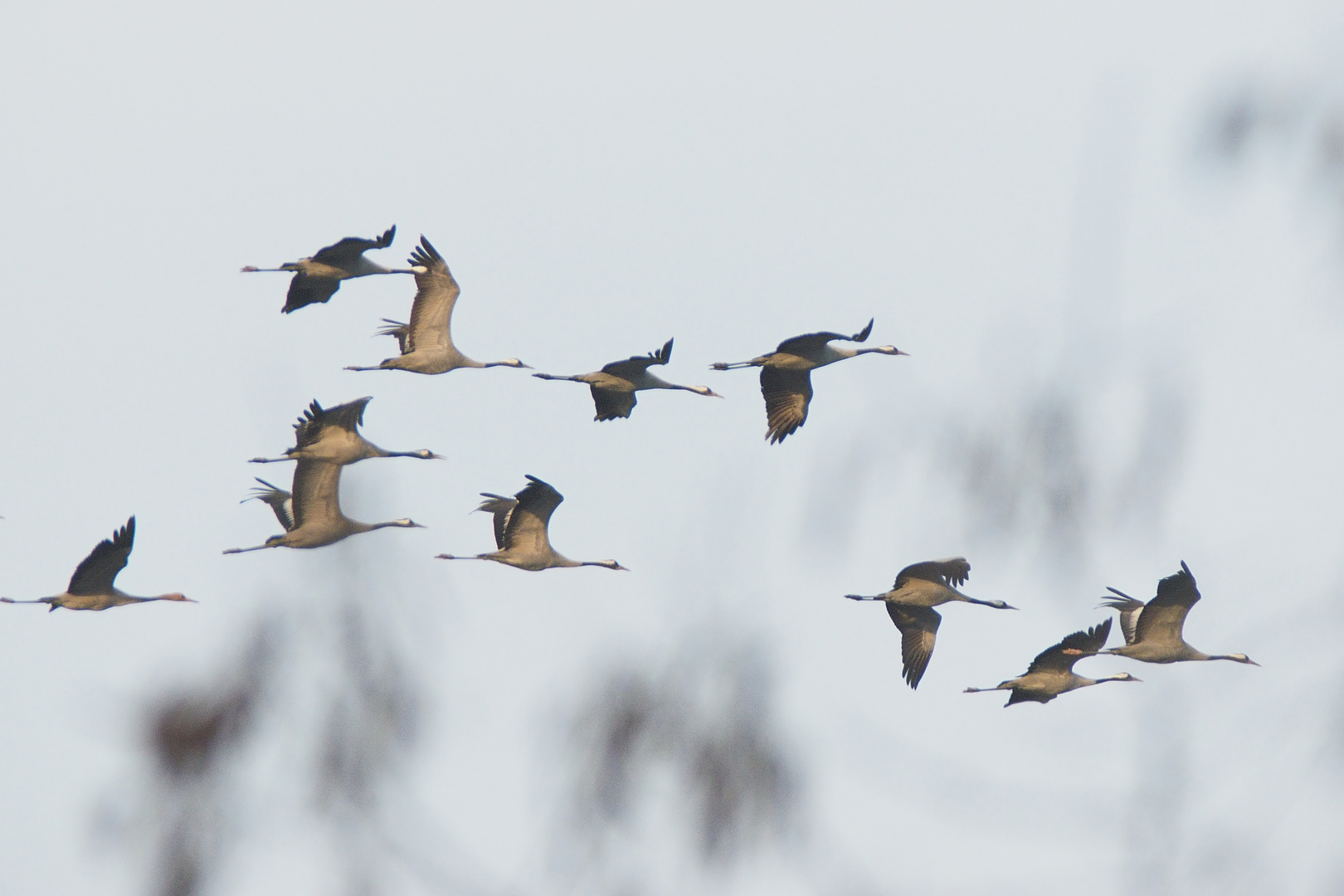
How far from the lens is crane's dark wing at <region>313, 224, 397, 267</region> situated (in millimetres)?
19266

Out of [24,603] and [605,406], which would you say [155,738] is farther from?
[605,406]

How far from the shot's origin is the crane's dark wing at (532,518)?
20094 millimetres

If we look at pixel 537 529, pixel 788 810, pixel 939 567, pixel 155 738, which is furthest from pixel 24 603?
pixel 788 810

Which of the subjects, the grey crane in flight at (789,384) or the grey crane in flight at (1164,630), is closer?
the grey crane in flight at (1164,630)

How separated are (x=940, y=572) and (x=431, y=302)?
6.24 m

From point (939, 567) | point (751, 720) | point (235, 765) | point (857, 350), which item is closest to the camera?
point (235, 765)

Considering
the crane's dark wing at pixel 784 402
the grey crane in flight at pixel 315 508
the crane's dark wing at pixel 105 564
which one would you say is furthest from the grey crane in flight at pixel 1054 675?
the crane's dark wing at pixel 105 564

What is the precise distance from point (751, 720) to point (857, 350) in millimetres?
13200

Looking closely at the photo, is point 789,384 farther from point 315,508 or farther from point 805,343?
point 315,508

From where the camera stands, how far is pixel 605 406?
2080cm

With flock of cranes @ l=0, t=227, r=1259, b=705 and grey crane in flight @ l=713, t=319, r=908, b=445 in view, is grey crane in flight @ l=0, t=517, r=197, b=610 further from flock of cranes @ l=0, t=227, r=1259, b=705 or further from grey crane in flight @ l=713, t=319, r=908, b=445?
grey crane in flight @ l=713, t=319, r=908, b=445

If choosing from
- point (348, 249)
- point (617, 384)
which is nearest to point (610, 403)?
point (617, 384)

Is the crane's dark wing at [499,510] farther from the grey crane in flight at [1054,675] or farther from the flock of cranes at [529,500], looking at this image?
the grey crane in flight at [1054,675]

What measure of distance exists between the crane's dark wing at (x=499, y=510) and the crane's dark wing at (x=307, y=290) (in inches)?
111
